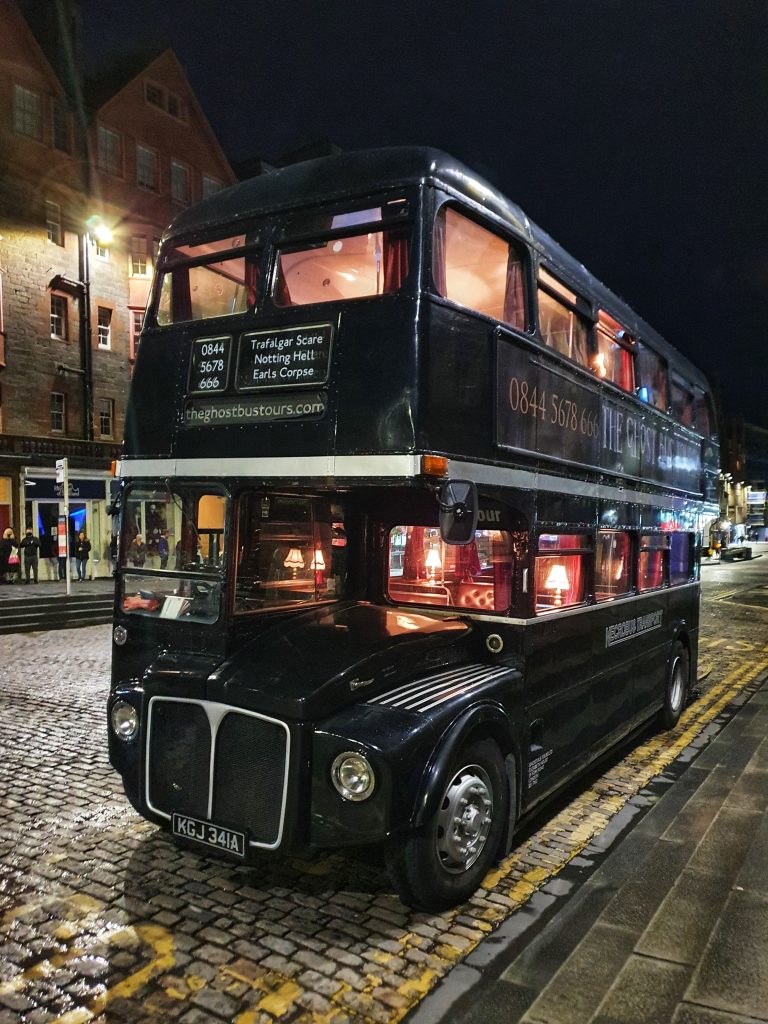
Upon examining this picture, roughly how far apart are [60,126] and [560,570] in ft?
98.0

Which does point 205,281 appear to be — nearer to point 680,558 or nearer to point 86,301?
point 680,558

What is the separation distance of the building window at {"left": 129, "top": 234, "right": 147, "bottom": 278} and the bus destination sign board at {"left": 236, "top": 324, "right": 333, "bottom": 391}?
28.4 meters

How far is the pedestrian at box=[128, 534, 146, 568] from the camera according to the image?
17.7 feet

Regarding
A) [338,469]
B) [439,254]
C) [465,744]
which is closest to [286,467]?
[338,469]

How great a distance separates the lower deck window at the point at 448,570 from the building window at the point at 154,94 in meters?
31.9

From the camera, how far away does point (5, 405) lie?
26312mm

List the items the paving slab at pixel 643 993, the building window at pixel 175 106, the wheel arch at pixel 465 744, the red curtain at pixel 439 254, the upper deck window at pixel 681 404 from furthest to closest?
the building window at pixel 175 106
the upper deck window at pixel 681 404
the red curtain at pixel 439 254
the wheel arch at pixel 465 744
the paving slab at pixel 643 993

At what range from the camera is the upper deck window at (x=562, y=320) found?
18.9 feet

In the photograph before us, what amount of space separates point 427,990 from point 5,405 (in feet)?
88.7

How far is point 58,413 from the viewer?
28.3 m

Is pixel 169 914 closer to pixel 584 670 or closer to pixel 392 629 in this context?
pixel 392 629

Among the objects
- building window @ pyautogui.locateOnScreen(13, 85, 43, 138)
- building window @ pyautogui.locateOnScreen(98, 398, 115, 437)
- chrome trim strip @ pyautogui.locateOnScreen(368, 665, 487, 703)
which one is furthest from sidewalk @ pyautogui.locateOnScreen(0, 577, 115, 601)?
chrome trim strip @ pyautogui.locateOnScreen(368, 665, 487, 703)

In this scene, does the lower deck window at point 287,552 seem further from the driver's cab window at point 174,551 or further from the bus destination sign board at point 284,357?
the bus destination sign board at point 284,357

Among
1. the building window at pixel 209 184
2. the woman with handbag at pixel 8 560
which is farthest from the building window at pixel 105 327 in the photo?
the woman with handbag at pixel 8 560
